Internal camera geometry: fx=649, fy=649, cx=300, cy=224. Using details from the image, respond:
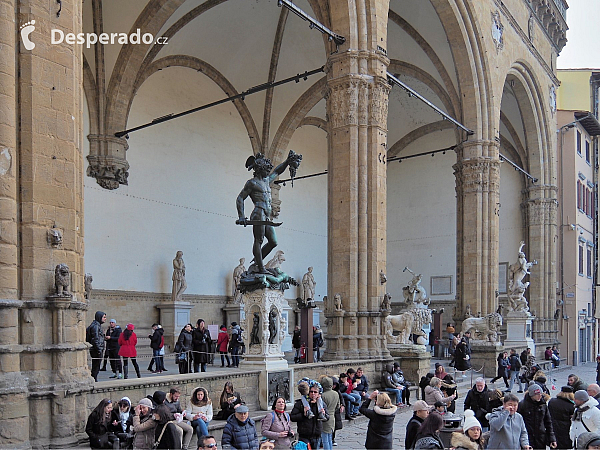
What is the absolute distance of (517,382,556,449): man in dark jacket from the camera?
260 inches

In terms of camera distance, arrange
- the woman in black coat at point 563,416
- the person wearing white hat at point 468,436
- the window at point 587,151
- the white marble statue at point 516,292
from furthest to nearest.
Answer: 1. the window at point 587,151
2. the white marble statue at point 516,292
3. the woman in black coat at point 563,416
4. the person wearing white hat at point 468,436

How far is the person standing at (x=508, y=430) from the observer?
5.54m

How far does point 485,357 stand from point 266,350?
35.2ft

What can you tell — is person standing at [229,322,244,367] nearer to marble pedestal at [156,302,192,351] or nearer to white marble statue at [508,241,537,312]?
marble pedestal at [156,302,192,351]

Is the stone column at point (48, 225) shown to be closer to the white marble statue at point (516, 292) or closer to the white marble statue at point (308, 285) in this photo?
the white marble statue at point (516, 292)

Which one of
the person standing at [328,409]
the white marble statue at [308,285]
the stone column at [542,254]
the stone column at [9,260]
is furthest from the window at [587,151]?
the stone column at [9,260]

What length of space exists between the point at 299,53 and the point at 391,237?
39.8 feet

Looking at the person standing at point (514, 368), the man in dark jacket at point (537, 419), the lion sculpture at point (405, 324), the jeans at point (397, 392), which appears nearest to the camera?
the man in dark jacket at point (537, 419)

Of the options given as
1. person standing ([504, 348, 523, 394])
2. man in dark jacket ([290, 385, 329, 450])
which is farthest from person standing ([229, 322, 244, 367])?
man in dark jacket ([290, 385, 329, 450])

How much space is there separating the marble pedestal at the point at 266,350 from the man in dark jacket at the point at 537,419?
12.7ft

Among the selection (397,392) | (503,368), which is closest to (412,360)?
(397,392)

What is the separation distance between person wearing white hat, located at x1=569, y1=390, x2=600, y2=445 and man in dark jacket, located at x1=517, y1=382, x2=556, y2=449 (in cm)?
24

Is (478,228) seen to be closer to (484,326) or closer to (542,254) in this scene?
(484,326)

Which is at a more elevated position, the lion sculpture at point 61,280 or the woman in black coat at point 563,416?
the lion sculpture at point 61,280
